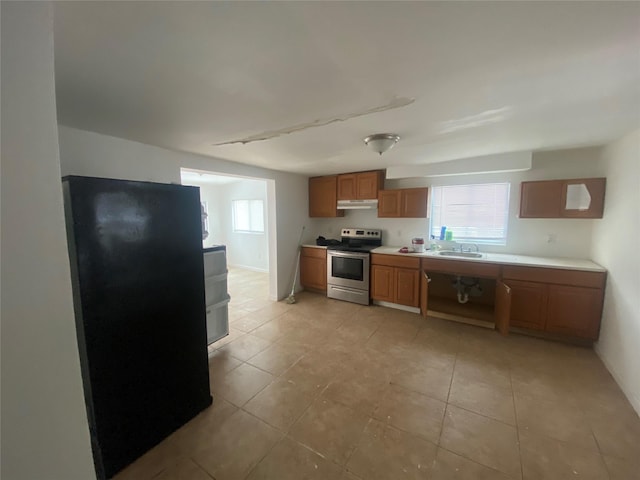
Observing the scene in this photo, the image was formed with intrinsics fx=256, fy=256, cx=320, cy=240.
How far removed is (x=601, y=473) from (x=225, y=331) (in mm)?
3213

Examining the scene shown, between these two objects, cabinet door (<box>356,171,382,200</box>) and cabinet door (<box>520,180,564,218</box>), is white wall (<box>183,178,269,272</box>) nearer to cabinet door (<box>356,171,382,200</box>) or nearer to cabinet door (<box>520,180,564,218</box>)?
cabinet door (<box>356,171,382,200</box>)

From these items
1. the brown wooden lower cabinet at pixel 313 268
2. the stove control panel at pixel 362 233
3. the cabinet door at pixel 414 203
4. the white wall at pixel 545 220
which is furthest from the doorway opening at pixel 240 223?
the white wall at pixel 545 220

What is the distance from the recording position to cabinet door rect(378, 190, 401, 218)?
4082 millimetres

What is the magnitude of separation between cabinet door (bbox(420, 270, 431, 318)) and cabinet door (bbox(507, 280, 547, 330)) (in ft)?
3.05

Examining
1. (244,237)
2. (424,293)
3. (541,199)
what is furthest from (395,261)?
(244,237)

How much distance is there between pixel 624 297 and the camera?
2.27m

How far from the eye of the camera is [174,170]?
2.93 metres

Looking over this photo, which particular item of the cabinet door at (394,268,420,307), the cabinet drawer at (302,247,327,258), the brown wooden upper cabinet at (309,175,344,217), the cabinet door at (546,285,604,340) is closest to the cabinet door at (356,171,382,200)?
the brown wooden upper cabinet at (309,175,344,217)

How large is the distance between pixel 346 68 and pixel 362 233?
137 inches

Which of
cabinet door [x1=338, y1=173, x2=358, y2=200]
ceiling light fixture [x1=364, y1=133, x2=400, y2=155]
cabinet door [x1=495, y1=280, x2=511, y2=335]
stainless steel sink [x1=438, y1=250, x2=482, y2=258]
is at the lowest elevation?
cabinet door [x1=495, y1=280, x2=511, y2=335]

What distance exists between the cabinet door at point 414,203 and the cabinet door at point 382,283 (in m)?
0.91

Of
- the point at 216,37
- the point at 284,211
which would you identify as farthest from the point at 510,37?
the point at 284,211

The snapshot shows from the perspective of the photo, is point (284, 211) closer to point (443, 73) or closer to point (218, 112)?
point (218, 112)

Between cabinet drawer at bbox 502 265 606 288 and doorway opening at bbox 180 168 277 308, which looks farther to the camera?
doorway opening at bbox 180 168 277 308
